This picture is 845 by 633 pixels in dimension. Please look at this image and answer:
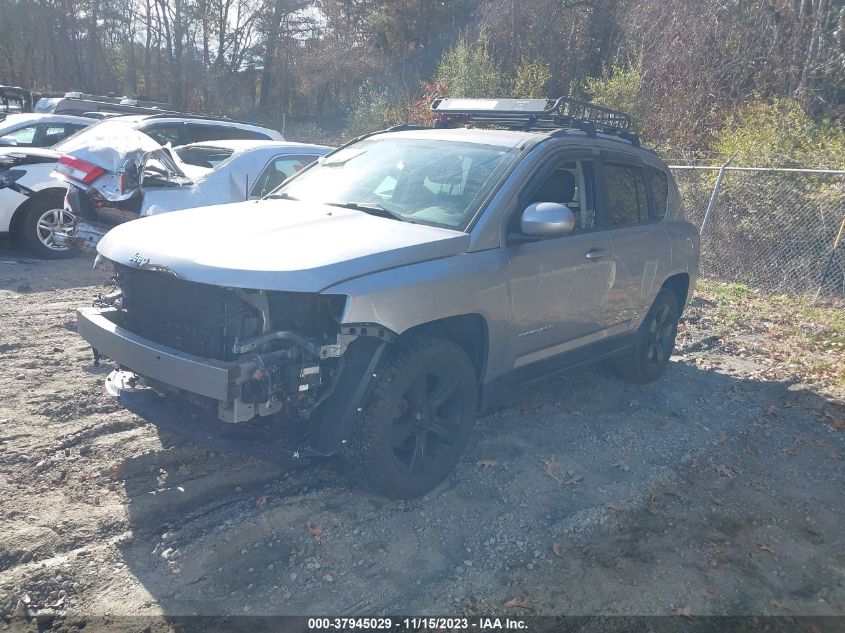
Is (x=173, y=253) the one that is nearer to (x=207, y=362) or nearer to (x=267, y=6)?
(x=207, y=362)

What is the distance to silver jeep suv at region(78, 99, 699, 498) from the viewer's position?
137 inches

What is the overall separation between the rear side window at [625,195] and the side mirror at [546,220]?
1255 millimetres

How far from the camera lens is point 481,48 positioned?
62.0 feet

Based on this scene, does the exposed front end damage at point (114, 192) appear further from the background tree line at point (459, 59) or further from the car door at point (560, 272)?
the background tree line at point (459, 59)

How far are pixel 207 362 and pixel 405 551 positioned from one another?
1.36m

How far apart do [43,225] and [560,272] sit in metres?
7.29

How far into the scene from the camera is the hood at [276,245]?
3.41 meters

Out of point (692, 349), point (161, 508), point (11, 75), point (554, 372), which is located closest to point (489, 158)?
point (554, 372)

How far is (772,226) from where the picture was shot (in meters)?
10.8

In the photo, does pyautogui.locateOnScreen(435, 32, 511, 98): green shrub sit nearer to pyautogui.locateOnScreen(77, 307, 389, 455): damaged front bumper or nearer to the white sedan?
the white sedan

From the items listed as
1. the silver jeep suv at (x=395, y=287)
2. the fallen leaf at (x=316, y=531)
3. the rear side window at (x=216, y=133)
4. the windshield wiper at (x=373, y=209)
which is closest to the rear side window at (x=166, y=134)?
the rear side window at (x=216, y=133)

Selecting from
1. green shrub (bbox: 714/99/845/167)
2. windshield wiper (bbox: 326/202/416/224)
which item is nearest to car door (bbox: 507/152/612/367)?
windshield wiper (bbox: 326/202/416/224)

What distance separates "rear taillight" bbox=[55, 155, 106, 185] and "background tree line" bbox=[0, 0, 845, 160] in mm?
9923

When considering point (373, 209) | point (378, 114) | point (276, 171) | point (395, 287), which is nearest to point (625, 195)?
point (373, 209)
